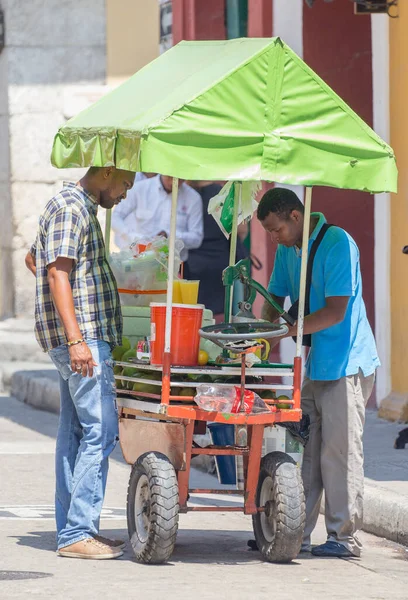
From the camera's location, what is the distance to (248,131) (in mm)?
6785

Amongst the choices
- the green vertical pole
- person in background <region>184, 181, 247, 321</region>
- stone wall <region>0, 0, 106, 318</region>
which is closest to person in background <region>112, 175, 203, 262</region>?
person in background <region>184, 181, 247, 321</region>

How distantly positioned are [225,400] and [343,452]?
742 millimetres

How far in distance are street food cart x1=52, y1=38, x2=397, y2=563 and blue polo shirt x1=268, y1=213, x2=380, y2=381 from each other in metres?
0.18

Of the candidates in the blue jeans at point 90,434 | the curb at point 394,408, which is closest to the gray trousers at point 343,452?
the blue jeans at point 90,434

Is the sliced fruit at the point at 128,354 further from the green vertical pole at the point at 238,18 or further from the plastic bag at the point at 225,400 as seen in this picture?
the green vertical pole at the point at 238,18

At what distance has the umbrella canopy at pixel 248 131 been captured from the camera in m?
6.68

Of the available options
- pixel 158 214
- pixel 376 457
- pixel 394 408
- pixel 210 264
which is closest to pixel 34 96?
pixel 158 214

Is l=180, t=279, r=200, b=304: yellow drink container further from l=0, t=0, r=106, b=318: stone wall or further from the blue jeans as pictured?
l=0, t=0, r=106, b=318: stone wall

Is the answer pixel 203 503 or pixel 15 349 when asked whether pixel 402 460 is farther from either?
pixel 15 349

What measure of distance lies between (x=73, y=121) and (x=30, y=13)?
952 centimetres

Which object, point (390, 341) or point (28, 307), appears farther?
point (28, 307)

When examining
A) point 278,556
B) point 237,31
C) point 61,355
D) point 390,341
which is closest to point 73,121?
point 61,355

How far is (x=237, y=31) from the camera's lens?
14.4 m

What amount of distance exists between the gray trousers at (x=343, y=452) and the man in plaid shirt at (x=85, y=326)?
983mm
